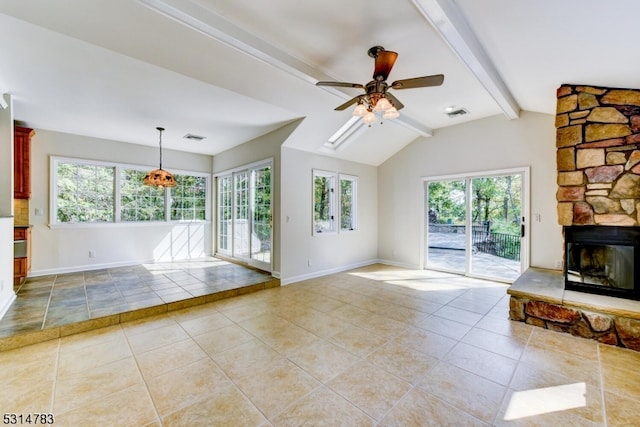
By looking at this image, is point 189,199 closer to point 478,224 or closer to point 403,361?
point 403,361

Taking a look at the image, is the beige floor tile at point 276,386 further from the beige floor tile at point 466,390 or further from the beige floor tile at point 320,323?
the beige floor tile at point 466,390

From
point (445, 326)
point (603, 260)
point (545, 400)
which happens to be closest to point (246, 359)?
Result: point (445, 326)

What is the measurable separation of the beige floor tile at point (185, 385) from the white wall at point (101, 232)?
14.9 feet

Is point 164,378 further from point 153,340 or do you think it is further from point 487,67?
point 487,67

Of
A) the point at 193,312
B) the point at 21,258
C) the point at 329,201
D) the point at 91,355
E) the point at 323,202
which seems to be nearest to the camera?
the point at 91,355

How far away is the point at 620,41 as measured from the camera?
2.28 metres

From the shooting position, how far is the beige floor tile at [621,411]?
1.74 meters

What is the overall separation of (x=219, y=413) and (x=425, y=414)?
1.36 m

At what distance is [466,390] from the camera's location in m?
2.05

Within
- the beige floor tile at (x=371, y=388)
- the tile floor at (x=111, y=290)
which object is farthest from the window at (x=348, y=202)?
the beige floor tile at (x=371, y=388)

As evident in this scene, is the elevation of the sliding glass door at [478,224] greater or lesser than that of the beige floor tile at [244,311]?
greater

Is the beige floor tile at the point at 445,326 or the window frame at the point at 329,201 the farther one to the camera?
the window frame at the point at 329,201

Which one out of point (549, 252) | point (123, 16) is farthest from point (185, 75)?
point (549, 252)

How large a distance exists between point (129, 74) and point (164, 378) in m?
3.13
